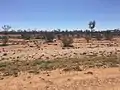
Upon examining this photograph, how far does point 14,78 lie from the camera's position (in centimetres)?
1269

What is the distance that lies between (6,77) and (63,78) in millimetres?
2789

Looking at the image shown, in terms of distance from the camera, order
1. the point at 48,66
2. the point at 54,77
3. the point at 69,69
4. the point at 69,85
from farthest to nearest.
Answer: the point at 48,66 → the point at 69,69 → the point at 54,77 → the point at 69,85

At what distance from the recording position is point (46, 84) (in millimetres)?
11484

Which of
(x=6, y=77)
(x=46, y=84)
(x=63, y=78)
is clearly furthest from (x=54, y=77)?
(x=6, y=77)

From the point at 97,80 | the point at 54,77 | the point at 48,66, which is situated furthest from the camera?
the point at 48,66

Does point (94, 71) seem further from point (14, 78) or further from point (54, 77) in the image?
point (14, 78)

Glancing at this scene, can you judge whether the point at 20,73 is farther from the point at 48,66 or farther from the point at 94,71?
the point at 94,71

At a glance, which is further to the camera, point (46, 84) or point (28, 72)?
point (28, 72)

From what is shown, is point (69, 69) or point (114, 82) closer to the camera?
point (114, 82)

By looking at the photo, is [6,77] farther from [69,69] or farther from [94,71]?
[94,71]

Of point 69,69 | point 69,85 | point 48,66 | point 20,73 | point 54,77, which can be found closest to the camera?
point 69,85

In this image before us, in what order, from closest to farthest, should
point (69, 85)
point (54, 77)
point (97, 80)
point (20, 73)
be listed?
point (69, 85) < point (97, 80) < point (54, 77) < point (20, 73)

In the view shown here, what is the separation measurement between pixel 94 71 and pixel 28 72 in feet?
11.7

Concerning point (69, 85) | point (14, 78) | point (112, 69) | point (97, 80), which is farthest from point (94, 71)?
point (14, 78)
